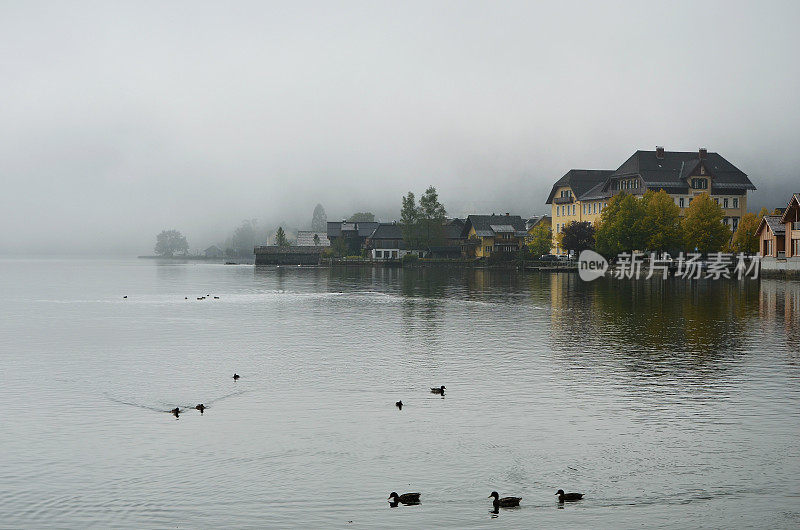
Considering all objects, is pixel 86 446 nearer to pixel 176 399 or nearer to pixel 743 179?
pixel 176 399

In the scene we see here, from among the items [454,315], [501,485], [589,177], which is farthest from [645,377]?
[589,177]

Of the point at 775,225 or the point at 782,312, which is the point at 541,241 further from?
the point at 782,312

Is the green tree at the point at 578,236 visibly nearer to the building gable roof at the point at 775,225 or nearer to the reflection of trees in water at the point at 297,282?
the building gable roof at the point at 775,225

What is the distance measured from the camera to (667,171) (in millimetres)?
160250

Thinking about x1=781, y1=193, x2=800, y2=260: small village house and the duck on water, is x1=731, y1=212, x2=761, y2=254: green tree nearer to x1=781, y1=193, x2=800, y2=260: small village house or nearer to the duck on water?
x1=781, y1=193, x2=800, y2=260: small village house

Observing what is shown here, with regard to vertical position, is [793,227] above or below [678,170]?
below

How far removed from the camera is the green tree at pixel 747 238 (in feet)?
464

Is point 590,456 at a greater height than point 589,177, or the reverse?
point 589,177

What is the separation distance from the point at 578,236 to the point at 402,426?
5366 inches

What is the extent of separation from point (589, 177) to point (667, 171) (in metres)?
20.8

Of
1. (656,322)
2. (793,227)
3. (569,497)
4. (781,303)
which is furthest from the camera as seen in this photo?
(793,227)

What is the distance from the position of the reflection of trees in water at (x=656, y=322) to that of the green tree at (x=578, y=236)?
6116cm

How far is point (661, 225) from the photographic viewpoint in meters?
135

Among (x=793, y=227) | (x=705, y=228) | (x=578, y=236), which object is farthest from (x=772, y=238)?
(x=578, y=236)
